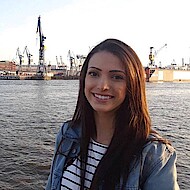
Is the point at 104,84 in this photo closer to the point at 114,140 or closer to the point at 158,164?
the point at 114,140

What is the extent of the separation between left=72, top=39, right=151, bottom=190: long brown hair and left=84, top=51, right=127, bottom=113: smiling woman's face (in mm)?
28

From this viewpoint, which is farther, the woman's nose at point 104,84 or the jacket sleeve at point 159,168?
the woman's nose at point 104,84

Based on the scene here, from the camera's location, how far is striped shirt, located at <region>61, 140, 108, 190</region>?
1.53 m

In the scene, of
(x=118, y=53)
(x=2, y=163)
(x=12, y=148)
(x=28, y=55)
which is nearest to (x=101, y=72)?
(x=118, y=53)

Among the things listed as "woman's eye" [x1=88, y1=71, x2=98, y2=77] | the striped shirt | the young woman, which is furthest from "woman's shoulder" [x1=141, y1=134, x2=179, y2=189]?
"woman's eye" [x1=88, y1=71, x2=98, y2=77]

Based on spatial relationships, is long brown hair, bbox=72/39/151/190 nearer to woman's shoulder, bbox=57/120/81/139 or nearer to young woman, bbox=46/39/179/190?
young woman, bbox=46/39/179/190

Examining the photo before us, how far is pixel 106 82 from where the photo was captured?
148 centimetres

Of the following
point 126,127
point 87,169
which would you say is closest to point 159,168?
point 126,127

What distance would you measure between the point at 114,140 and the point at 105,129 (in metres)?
0.13

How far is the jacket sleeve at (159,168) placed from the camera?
129cm

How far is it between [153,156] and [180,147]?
24.7ft

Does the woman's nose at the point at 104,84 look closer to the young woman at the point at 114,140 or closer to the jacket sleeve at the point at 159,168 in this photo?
the young woman at the point at 114,140

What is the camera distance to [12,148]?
8.02 meters

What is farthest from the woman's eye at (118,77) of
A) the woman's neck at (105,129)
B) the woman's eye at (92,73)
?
the woman's neck at (105,129)
